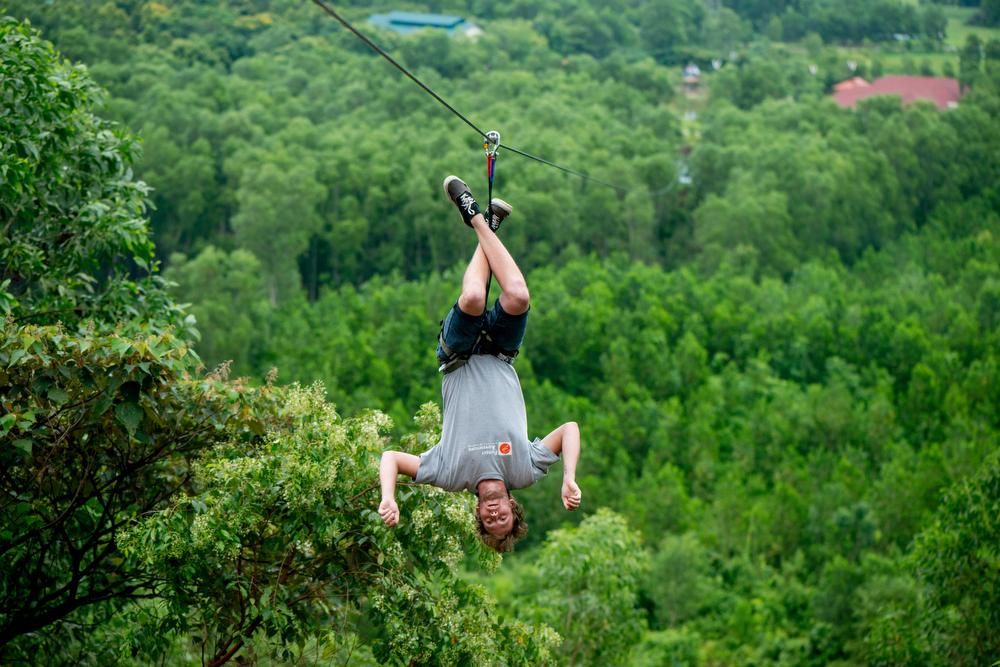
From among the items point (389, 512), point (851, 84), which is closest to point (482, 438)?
point (389, 512)

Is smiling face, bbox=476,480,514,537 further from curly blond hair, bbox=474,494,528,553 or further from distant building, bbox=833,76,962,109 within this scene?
distant building, bbox=833,76,962,109

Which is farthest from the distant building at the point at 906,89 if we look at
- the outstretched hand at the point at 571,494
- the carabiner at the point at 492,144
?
the outstretched hand at the point at 571,494

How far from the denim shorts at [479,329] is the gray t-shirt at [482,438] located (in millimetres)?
102

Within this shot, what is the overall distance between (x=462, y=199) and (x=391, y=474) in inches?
52.0

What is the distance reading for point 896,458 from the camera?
28.3 metres

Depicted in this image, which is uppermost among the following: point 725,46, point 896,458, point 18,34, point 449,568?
point 18,34

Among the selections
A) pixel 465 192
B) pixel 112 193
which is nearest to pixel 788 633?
pixel 112 193

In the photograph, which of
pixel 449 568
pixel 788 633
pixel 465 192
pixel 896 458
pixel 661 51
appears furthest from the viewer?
pixel 661 51

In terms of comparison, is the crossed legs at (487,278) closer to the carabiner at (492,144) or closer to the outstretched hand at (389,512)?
the carabiner at (492,144)

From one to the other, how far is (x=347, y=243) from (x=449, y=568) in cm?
3814

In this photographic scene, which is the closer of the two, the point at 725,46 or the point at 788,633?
the point at 788,633

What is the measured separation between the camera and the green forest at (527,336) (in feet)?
21.5

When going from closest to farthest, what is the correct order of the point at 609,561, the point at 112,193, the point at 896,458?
the point at 112,193
the point at 609,561
the point at 896,458

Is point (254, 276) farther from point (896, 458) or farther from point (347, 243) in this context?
point (896, 458)
